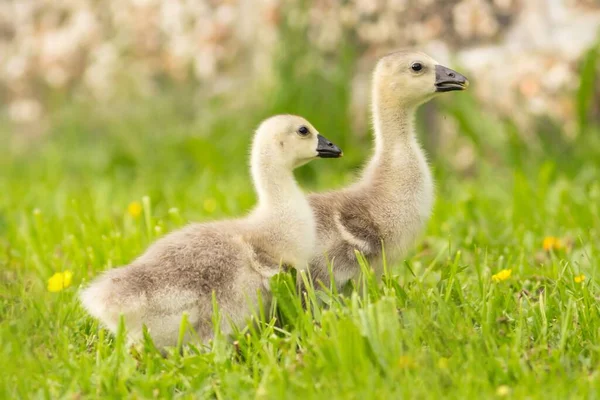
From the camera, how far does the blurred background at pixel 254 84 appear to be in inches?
279

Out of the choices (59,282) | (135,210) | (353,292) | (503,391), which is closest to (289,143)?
(353,292)

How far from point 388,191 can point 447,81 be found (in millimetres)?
596

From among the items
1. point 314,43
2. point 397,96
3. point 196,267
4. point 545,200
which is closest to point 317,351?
point 196,267

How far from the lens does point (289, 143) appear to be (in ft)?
12.8

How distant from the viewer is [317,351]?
10.1 ft

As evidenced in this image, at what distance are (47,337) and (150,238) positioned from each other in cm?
150

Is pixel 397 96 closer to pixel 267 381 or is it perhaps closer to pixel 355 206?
pixel 355 206

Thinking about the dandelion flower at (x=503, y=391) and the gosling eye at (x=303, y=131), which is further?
the gosling eye at (x=303, y=131)

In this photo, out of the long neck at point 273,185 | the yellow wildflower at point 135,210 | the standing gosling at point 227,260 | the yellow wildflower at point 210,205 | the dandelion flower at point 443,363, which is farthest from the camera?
the yellow wildflower at point 210,205

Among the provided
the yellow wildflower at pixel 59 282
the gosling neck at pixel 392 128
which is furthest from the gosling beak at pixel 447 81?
the yellow wildflower at pixel 59 282

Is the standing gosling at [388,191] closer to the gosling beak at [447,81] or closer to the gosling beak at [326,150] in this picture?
the gosling beak at [447,81]

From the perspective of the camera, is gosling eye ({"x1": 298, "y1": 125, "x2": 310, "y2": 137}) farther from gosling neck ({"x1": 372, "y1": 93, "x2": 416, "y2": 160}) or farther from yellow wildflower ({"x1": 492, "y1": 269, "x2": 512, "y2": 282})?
yellow wildflower ({"x1": 492, "y1": 269, "x2": 512, "y2": 282})

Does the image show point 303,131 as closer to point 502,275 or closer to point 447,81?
point 447,81

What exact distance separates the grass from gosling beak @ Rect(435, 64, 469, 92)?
0.76 m
